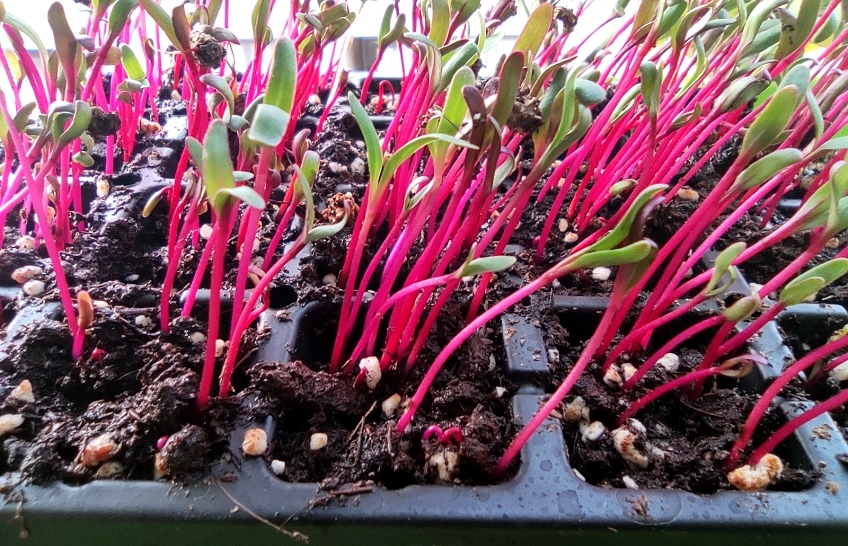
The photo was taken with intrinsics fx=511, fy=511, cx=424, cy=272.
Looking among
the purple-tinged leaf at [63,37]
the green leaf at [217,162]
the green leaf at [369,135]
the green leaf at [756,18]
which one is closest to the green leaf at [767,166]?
the green leaf at [756,18]

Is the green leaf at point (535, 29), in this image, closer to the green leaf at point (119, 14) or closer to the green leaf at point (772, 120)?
the green leaf at point (772, 120)

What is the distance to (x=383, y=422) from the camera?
590 mm

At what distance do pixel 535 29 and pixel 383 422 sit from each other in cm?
50

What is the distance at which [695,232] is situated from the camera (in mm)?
617

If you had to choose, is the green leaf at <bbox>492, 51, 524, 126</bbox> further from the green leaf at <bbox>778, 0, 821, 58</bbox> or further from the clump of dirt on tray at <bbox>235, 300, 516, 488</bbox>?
the green leaf at <bbox>778, 0, 821, 58</bbox>

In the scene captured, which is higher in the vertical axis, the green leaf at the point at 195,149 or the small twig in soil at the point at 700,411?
the green leaf at the point at 195,149

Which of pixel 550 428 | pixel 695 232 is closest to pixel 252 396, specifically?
pixel 550 428

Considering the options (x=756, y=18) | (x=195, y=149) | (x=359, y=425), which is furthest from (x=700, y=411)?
(x=195, y=149)

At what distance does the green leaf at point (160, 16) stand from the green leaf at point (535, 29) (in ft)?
1.30

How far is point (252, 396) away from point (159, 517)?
5.7 inches

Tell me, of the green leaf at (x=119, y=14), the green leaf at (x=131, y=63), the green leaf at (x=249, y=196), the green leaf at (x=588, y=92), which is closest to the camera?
the green leaf at (x=249, y=196)

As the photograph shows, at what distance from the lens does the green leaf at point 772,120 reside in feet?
1.62

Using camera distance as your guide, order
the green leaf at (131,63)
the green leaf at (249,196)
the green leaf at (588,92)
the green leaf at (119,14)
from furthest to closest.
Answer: the green leaf at (131,63)
the green leaf at (119,14)
the green leaf at (588,92)
the green leaf at (249,196)

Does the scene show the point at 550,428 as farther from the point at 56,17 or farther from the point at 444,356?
the point at 56,17
